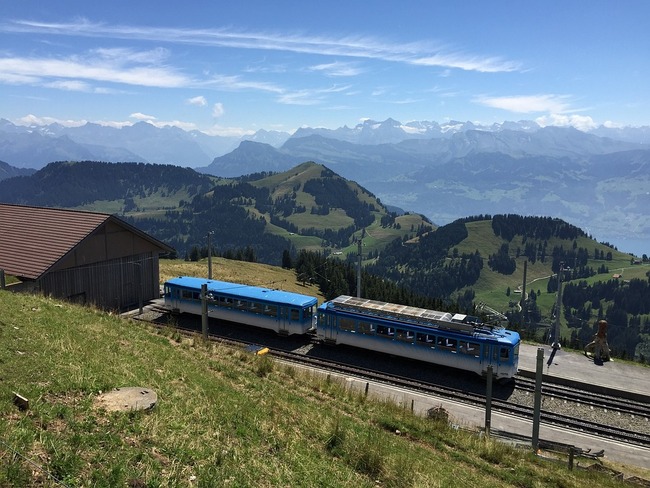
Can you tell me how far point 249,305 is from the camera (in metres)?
35.6

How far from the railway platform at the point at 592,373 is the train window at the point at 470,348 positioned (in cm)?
505

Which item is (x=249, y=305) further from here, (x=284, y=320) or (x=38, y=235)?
(x=38, y=235)

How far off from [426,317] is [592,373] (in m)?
13.0

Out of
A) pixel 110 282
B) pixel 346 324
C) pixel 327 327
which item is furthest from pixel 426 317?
pixel 110 282

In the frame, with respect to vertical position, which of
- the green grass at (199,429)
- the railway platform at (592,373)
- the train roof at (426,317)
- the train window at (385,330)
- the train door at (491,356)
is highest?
the green grass at (199,429)

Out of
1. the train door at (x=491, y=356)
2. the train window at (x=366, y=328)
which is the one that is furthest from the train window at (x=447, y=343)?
the train window at (x=366, y=328)

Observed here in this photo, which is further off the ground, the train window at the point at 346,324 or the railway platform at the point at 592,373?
the train window at the point at 346,324

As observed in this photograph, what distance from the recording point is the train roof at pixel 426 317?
29.2 metres

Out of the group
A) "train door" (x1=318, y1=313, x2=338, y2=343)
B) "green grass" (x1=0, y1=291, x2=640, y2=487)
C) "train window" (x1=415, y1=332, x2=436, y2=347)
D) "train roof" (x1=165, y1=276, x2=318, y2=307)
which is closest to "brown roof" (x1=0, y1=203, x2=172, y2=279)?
"train roof" (x1=165, y1=276, x2=318, y2=307)

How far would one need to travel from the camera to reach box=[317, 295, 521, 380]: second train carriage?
28.5 meters

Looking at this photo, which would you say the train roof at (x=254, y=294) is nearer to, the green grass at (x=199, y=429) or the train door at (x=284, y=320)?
the train door at (x=284, y=320)

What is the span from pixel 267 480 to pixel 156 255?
1456 inches

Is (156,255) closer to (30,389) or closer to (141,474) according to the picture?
(30,389)

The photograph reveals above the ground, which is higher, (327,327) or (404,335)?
(404,335)
